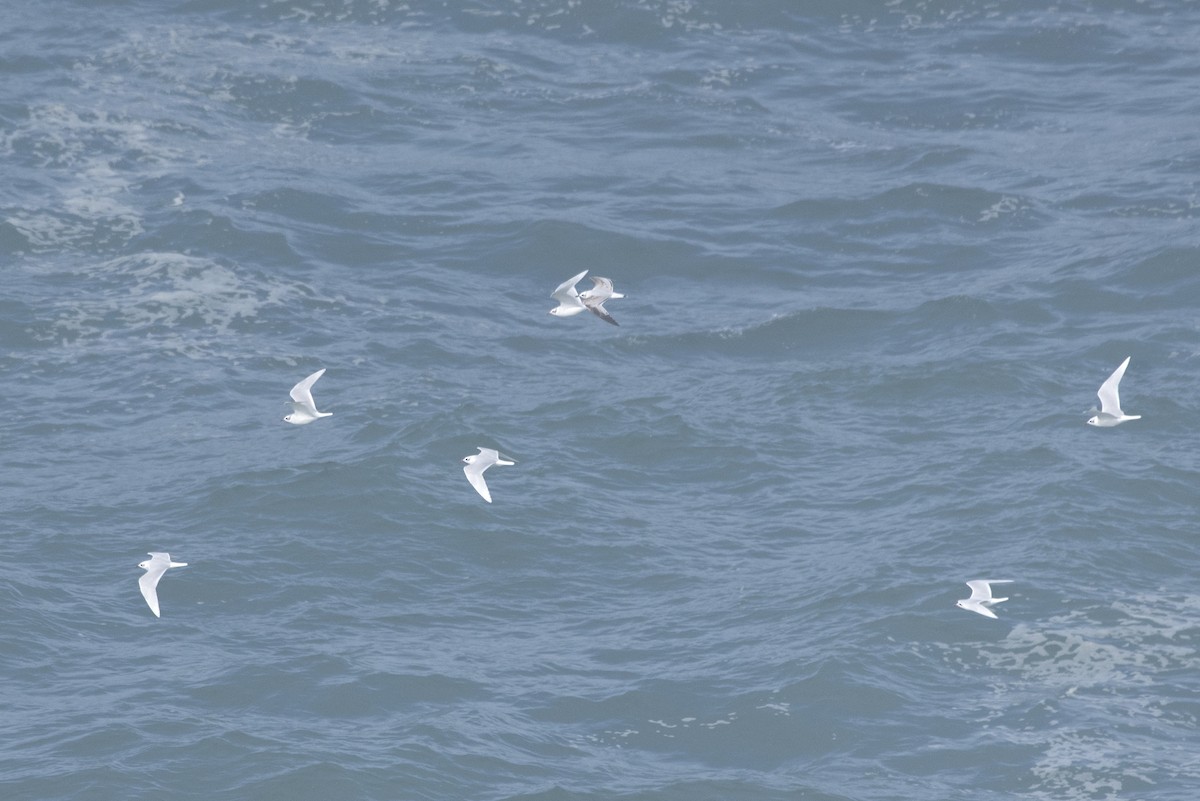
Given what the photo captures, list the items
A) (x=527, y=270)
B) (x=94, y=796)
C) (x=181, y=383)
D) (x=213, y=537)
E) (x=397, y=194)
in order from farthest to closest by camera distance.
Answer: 1. (x=397, y=194)
2. (x=527, y=270)
3. (x=181, y=383)
4. (x=213, y=537)
5. (x=94, y=796)

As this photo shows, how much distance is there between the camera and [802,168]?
229 feet

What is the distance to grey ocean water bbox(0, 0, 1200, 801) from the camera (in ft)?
145

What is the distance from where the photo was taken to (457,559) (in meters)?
50.8

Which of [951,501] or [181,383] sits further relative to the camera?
[181,383]

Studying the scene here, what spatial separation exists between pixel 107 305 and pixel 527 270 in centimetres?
1344

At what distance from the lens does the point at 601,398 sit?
5669 cm

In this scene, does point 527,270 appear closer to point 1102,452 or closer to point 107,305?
point 107,305

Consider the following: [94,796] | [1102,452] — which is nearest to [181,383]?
[94,796]

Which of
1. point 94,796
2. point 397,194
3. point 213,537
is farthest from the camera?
point 397,194

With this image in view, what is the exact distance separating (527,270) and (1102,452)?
1982 cm

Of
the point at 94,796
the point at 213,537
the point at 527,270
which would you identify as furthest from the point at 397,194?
the point at 94,796

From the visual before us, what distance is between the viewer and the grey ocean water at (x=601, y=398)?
1736 inches

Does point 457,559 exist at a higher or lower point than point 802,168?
lower

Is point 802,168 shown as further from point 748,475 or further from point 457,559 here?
point 457,559
